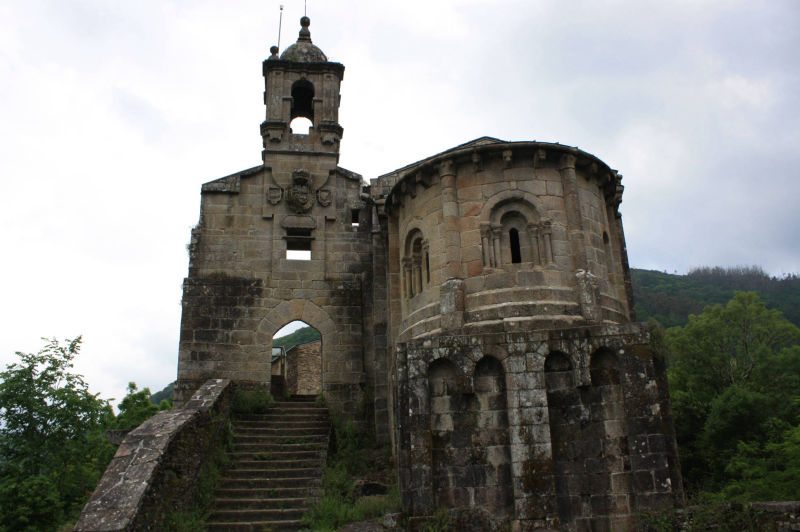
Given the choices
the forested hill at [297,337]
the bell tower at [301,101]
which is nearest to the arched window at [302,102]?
the bell tower at [301,101]

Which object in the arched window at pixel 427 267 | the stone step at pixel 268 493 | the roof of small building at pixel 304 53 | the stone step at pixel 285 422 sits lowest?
the stone step at pixel 268 493

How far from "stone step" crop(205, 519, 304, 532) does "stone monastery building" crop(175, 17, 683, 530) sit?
231cm

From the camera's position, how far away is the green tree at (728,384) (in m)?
18.0

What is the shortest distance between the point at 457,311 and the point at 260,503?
502 cm

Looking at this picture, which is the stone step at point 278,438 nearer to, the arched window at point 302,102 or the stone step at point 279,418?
the stone step at point 279,418

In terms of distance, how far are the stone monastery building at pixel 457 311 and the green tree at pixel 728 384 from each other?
25.0ft

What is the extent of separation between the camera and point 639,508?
8.91 metres

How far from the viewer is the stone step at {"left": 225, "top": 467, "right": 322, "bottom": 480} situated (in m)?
11.9

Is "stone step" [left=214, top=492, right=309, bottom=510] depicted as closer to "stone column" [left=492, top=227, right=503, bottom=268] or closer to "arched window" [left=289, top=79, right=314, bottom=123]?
"stone column" [left=492, top=227, right=503, bottom=268]

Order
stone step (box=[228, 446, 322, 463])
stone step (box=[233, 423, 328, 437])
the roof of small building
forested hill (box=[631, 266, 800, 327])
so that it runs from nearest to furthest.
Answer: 1. stone step (box=[228, 446, 322, 463])
2. stone step (box=[233, 423, 328, 437])
3. the roof of small building
4. forested hill (box=[631, 266, 800, 327])

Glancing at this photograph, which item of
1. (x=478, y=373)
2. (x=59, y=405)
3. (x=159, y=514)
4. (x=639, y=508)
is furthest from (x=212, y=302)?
(x=639, y=508)

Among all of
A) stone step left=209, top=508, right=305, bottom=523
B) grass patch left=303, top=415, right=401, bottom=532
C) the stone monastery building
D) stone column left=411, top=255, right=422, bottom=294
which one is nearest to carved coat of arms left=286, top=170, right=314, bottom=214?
the stone monastery building

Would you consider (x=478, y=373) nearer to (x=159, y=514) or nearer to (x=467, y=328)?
(x=467, y=328)

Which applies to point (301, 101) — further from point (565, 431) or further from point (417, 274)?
point (565, 431)
